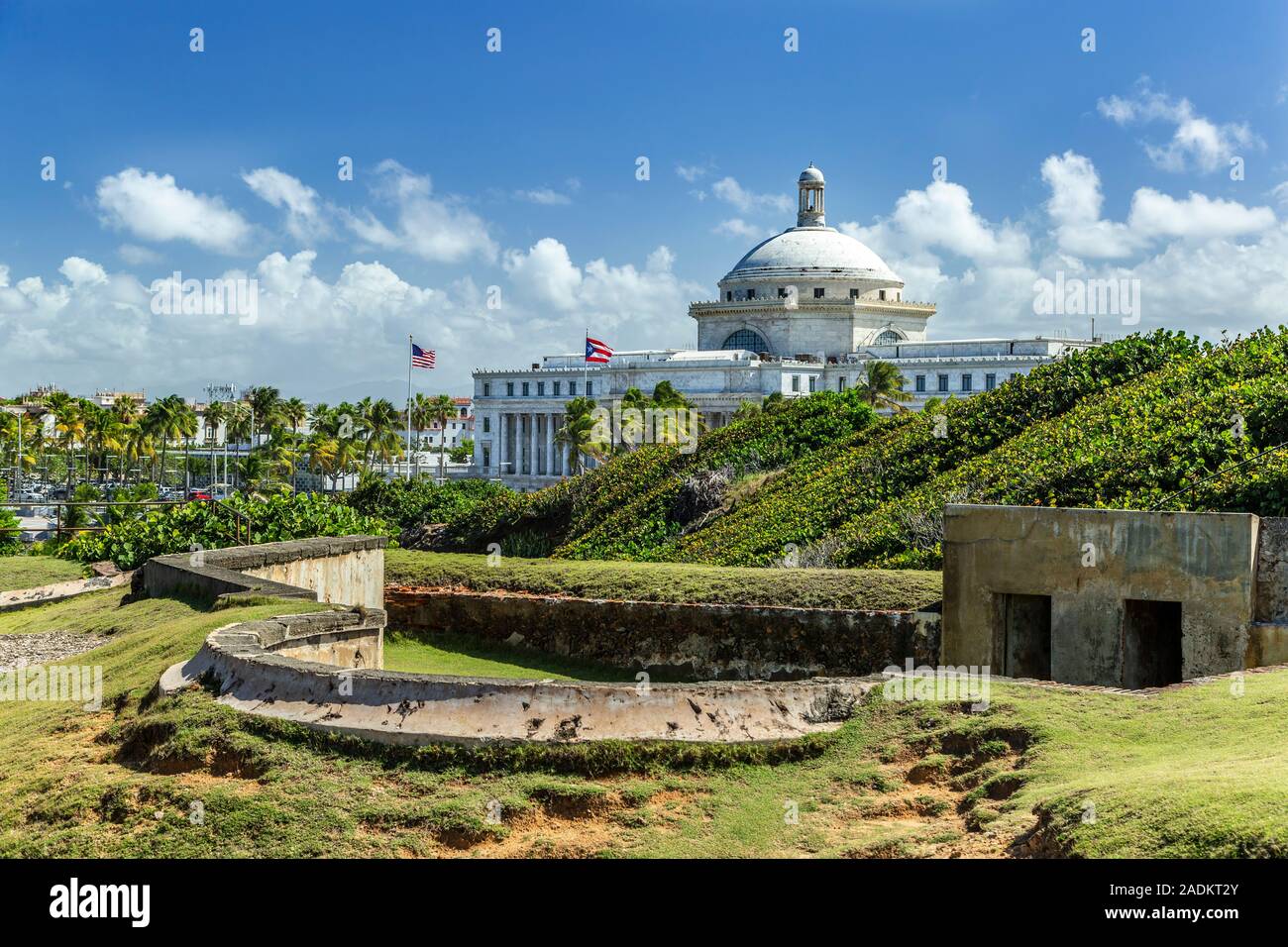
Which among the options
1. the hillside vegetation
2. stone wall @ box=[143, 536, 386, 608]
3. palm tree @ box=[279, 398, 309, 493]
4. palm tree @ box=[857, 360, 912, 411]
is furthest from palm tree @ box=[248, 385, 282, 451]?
stone wall @ box=[143, 536, 386, 608]

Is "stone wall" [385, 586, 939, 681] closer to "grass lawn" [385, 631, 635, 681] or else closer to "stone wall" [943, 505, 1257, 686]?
"grass lawn" [385, 631, 635, 681]

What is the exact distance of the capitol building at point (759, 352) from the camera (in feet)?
356

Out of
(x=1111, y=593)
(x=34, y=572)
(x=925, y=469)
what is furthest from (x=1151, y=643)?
(x=34, y=572)

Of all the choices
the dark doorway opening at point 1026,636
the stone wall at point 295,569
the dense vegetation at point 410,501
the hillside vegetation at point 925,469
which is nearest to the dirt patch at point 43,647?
the stone wall at point 295,569

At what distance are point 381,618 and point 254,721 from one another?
3418 millimetres

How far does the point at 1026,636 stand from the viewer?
16.3 metres

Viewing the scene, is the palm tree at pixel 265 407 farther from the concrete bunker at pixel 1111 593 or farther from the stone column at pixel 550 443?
the concrete bunker at pixel 1111 593

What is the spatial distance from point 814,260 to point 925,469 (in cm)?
9433

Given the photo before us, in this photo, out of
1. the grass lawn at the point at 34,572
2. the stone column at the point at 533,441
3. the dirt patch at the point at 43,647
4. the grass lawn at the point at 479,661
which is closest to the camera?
the dirt patch at the point at 43,647

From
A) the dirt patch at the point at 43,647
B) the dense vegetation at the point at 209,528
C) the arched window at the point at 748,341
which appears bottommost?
the dirt patch at the point at 43,647

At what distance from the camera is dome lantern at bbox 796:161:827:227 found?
409ft

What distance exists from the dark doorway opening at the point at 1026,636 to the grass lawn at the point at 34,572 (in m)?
17.9

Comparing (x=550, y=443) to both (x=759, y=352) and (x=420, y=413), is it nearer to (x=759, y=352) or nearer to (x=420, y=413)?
(x=420, y=413)
